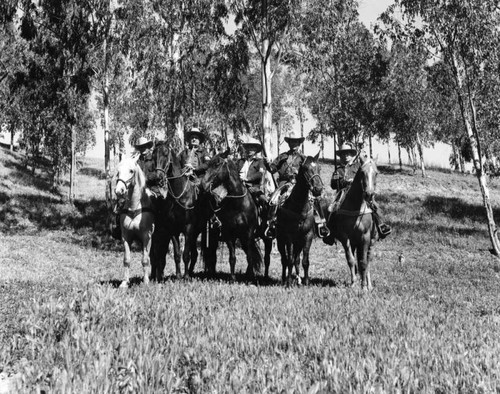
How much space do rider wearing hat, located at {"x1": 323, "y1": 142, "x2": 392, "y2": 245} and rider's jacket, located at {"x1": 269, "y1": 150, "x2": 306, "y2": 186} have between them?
3.44 ft

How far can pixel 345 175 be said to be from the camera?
11961 mm

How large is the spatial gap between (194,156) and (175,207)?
164 cm

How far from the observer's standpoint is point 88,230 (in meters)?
24.1

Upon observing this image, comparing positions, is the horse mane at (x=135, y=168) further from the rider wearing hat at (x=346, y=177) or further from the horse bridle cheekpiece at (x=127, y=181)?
the rider wearing hat at (x=346, y=177)

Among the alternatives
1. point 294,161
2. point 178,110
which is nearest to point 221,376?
point 294,161

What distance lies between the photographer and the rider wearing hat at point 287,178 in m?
11.1

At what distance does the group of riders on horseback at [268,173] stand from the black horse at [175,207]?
22 cm

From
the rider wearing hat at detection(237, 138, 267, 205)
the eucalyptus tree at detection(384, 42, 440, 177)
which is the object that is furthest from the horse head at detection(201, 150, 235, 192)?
the eucalyptus tree at detection(384, 42, 440, 177)

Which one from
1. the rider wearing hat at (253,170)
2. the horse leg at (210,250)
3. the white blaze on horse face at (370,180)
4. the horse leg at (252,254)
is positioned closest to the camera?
the white blaze on horse face at (370,180)

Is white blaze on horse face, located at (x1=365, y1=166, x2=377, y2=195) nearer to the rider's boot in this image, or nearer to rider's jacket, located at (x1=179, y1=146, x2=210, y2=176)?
rider's jacket, located at (x1=179, y1=146, x2=210, y2=176)

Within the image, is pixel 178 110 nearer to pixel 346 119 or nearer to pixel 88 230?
pixel 88 230

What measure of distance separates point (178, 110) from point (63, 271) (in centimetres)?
1209

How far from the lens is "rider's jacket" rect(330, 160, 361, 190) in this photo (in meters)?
11.9

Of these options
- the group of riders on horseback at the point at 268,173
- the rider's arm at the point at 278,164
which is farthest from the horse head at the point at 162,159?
the rider's arm at the point at 278,164
